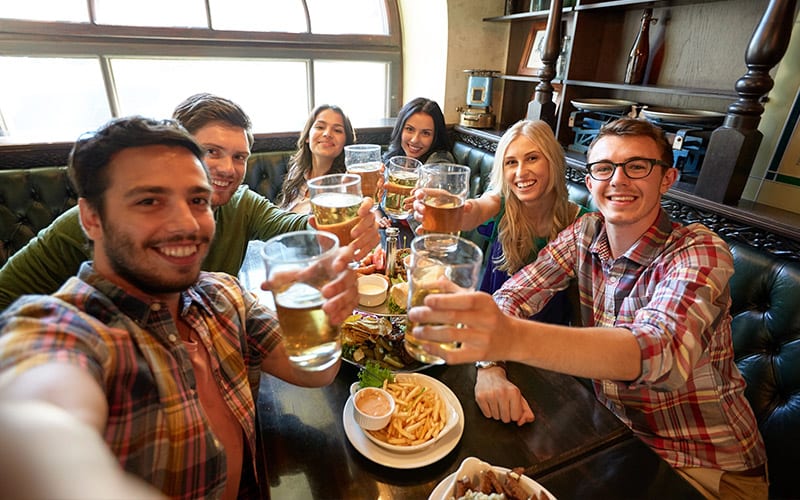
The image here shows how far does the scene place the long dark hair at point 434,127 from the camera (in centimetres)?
330

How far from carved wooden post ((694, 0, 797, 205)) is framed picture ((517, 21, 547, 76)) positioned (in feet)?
6.99

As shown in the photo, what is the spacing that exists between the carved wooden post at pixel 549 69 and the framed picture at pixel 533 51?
607mm

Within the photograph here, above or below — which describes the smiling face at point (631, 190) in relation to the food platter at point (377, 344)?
above

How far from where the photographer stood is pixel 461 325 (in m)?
0.75

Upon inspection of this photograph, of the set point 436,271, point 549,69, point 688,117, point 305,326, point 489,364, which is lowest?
point 489,364

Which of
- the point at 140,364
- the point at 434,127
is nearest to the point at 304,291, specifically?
the point at 140,364

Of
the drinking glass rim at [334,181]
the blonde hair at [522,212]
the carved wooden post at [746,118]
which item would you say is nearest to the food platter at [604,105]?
the carved wooden post at [746,118]

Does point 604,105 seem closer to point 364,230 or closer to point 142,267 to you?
point 364,230

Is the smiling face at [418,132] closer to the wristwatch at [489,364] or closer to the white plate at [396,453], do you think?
the wristwatch at [489,364]

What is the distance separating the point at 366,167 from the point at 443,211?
435mm

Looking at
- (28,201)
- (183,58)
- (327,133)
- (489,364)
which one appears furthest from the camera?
(183,58)

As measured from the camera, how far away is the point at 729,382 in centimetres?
141

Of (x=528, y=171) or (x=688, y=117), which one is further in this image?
(x=688, y=117)

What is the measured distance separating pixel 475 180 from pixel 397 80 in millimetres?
1920
